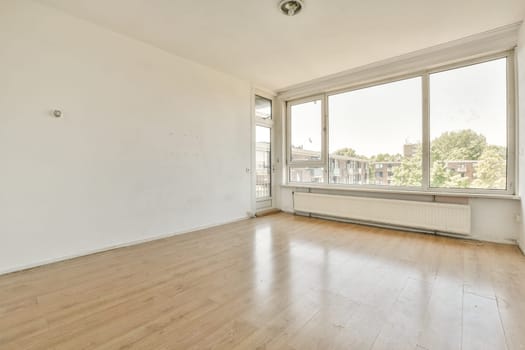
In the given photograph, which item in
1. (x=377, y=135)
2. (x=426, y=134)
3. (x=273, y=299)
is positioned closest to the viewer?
(x=273, y=299)

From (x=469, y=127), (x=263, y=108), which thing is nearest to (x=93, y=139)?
(x=263, y=108)

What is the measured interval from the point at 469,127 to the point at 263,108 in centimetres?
376

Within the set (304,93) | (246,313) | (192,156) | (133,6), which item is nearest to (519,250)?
(246,313)

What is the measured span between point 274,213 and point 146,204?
2892 mm

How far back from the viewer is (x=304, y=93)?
5387 millimetres

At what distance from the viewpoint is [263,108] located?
5.68m

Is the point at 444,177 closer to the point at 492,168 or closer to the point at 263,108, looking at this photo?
the point at 492,168

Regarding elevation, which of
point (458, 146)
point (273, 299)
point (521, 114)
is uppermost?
point (521, 114)

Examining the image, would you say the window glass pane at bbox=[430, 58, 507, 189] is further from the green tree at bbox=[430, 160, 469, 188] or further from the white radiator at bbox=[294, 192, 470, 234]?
the white radiator at bbox=[294, 192, 470, 234]

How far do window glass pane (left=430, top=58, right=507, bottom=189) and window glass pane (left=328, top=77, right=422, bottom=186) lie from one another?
0.87ft

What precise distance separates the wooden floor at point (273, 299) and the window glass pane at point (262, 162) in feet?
7.86

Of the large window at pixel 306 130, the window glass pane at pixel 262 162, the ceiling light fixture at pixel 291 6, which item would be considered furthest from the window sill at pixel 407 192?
the ceiling light fixture at pixel 291 6

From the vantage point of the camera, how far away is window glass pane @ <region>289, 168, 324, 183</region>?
17.4ft

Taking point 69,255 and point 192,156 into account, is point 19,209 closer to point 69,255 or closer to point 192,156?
point 69,255
